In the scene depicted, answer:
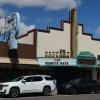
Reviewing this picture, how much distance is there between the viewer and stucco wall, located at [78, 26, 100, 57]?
146ft

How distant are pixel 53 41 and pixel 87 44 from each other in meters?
5.52

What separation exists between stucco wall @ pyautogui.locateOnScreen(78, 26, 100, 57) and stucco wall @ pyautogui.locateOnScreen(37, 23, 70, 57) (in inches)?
80.9

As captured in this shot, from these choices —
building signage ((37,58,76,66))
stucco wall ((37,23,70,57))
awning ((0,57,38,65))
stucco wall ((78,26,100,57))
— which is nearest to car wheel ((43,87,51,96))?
awning ((0,57,38,65))

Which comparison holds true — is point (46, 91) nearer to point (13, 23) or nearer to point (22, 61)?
point (22, 61)

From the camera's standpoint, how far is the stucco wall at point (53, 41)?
40.5 meters

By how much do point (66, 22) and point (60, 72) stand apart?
562cm

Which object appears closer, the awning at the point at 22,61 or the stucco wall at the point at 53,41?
the awning at the point at 22,61

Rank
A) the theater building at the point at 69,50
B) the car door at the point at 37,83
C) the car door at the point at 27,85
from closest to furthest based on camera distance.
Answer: the car door at the point at 27,85, the car door at the point at 37,83, the theater building at the point at 69,50

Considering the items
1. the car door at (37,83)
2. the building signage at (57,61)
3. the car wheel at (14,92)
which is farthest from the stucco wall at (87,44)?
the car wheel at (14,92)

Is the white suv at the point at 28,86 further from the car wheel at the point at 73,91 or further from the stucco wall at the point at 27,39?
the stucco wall at the point at 27,39

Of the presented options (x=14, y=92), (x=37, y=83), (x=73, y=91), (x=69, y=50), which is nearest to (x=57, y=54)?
(x=69, y=50)

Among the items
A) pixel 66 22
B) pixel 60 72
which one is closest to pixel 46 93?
pixel 60 72

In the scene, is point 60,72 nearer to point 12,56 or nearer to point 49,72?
point 49,72

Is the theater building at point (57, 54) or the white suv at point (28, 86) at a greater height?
the theater building at point (57, 54)
